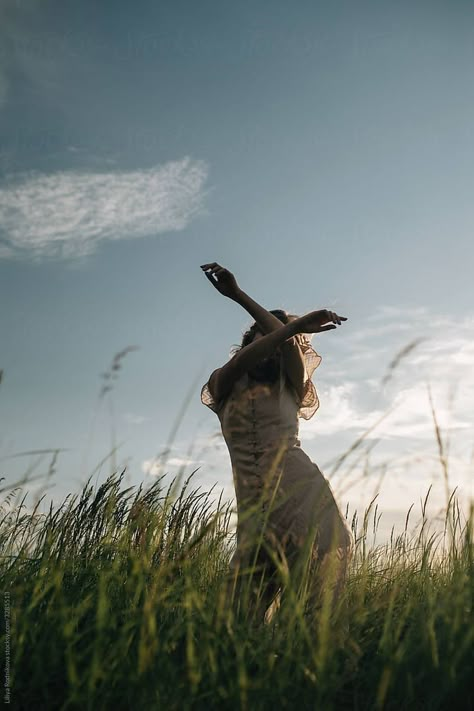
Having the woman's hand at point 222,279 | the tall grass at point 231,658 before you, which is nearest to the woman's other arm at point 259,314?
the woman's hand at point 222,279

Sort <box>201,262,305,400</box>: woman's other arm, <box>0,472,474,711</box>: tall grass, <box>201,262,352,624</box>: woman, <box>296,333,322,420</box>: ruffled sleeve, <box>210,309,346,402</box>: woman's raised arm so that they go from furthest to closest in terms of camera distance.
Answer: <box>296,333,322,420</box>: ruffled sleeve, <box>201,262,305,400</box>: woman's other arm, <box>210,309,346,402</box>: woman's raised arm, <box>201,262,352,624</box>: woman, <box>0,472,474,711</box>: tall grass

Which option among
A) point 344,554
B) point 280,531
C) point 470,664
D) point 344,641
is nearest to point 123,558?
point 280,531

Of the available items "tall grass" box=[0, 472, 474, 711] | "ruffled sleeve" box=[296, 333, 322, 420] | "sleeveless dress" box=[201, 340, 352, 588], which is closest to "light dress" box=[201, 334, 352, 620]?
"sleeveless dress" box=[201, 340, 352, 588]

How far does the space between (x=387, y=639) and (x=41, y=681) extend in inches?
41.0

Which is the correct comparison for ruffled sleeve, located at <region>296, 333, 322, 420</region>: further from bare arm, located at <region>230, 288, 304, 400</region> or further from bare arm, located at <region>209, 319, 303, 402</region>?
bare arm, located at <region>209, 319, 303, 402</region>

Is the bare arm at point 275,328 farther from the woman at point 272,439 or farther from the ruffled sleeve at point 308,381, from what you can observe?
the ruffled sleeve at point 308,381

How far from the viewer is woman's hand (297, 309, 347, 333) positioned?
9.33ft

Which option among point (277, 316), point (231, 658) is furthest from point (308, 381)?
point (231, 658)

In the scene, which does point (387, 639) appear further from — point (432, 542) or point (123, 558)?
point (432, 542)

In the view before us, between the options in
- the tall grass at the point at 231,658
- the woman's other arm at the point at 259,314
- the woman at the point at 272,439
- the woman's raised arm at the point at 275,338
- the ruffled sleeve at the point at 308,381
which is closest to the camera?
the tall grass at the point at 231,658

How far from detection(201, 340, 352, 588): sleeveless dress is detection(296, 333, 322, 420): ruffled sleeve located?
0.47 feet

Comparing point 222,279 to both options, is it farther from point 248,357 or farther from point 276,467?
point 276,467

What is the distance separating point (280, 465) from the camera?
9.46 feet

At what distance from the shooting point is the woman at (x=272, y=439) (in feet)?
9.02
